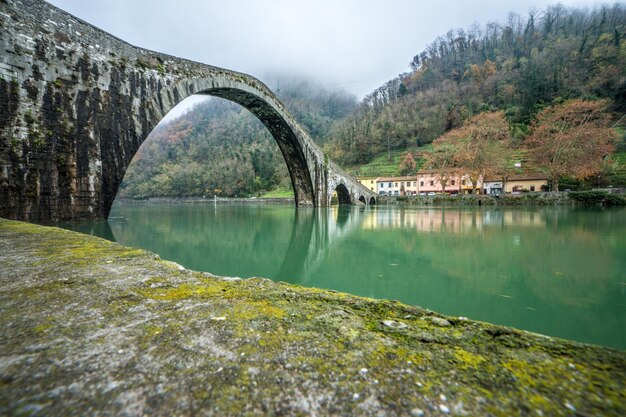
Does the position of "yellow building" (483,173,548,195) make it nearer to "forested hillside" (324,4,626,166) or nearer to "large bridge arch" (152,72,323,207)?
"forested hillside" (324,4,626,166)

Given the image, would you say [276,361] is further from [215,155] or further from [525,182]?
[215,155]

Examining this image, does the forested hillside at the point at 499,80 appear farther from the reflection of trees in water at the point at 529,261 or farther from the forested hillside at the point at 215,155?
the reflection of trees in water at the point at 529,261

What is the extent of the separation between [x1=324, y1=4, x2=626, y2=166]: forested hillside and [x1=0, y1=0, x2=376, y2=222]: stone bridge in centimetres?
5471

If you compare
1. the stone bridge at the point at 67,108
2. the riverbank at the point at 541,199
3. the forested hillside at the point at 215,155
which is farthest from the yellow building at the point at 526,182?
the stone bridge at the point at 67,108

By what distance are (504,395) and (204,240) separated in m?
7.91

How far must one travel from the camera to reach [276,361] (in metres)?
0.88

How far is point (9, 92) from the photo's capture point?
8.01 metres

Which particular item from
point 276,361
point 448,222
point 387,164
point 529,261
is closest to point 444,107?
point 387,164

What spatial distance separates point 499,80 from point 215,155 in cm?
7454

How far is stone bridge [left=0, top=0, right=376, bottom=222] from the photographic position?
26.4 ft

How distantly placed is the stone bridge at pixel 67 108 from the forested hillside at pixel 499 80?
179ft

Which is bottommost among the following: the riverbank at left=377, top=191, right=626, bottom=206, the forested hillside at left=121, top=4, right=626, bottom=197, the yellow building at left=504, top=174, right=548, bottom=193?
the riverbank at left=377, top=191, right=626, bottom=206

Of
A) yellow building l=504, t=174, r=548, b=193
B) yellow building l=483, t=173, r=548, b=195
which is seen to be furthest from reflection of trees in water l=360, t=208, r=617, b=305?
yellow building l=504, t=174, r=548, b=193

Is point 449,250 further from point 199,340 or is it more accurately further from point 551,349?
point 199,340
